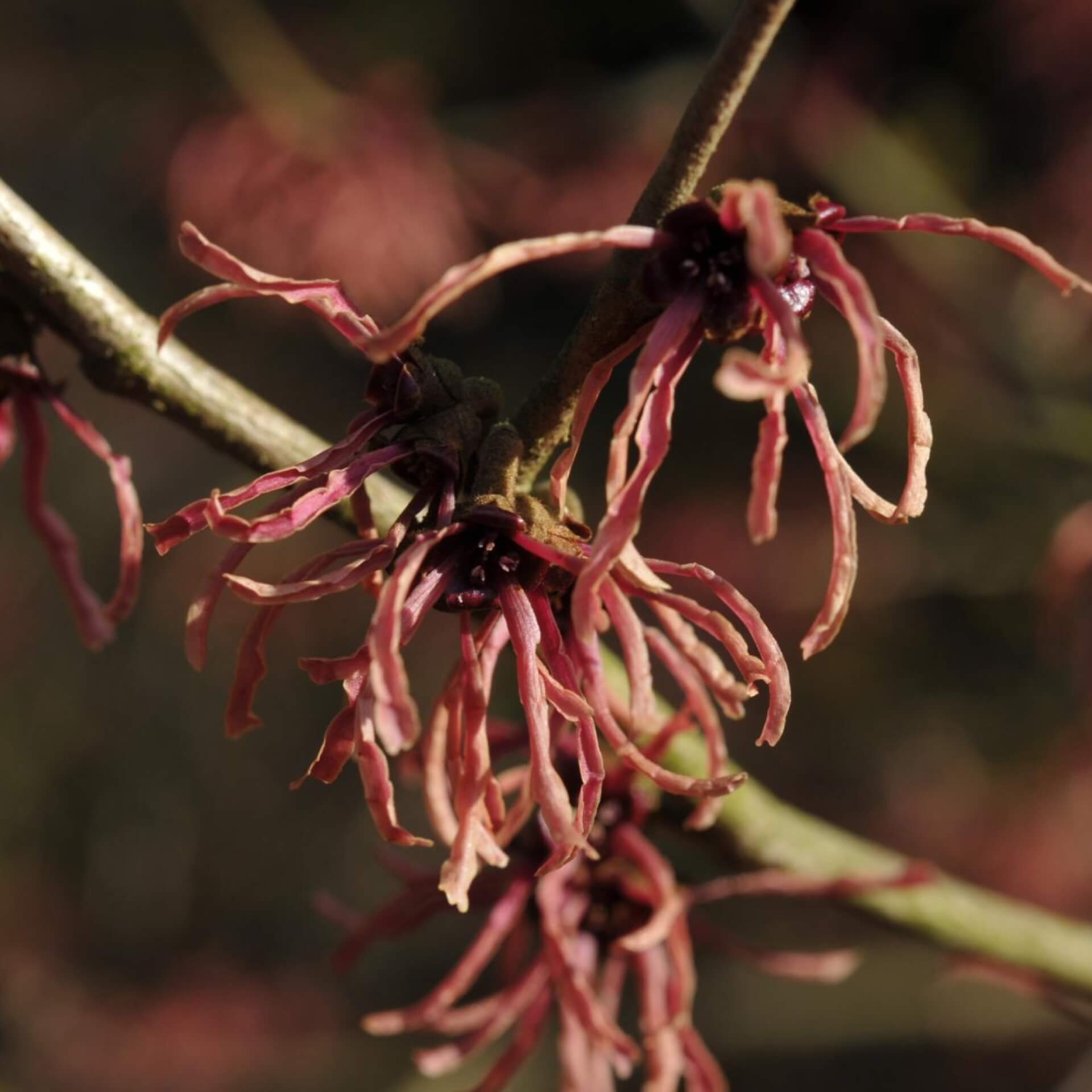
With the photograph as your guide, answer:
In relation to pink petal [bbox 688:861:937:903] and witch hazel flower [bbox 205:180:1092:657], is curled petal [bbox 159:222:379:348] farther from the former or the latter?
pink petal [bbox 688:861:937:903]

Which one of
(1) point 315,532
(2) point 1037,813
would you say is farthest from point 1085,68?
(1) point 315,532

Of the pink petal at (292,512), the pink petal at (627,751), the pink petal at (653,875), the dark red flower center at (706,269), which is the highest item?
the dark red flower center at (706,269)

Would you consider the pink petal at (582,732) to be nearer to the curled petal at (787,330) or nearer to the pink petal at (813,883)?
the curled petal at (787,330)

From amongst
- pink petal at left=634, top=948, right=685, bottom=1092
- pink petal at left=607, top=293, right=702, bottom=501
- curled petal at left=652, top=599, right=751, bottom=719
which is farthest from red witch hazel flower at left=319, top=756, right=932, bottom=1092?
pink petal at left=607, top=293, right=702, bottom=501

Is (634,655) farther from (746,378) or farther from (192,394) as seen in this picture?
(192,394)

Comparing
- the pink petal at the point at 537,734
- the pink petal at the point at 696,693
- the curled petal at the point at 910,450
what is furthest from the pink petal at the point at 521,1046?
the curled petal at the point at 910,450

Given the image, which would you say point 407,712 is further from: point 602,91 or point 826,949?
point 826,949

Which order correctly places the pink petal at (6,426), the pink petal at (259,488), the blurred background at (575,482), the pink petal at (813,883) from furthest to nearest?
1. the blurred background at (575,482)
2. the pink petal at (813,883)
3. the pink petal at (6,426)
4. the pink petal at (259,488)
